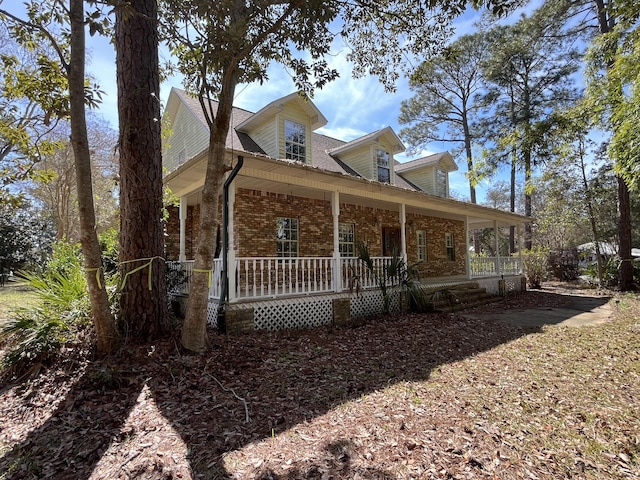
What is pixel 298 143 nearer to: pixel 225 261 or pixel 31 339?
pixel 225 261

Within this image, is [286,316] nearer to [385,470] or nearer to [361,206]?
[385,470]

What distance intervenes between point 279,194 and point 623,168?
7.86 metres

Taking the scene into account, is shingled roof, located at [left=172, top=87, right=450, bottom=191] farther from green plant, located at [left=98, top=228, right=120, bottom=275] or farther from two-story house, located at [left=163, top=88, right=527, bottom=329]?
green plant, located at [left=98, top=228, right=120, bottom=275]

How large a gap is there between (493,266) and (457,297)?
5.38 m

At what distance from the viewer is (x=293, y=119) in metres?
10.3

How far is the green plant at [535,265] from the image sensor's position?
16609 millimetres

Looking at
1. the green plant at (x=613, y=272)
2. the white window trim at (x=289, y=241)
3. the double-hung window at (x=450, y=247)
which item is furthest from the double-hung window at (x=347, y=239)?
the green plant at (x=613, y=272)

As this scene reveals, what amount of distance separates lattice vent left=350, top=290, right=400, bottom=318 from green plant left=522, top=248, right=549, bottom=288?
35.8ft

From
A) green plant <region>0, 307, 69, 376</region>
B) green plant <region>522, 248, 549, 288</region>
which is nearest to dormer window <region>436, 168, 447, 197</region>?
green plant <region>522, 248, 549, 288</region>

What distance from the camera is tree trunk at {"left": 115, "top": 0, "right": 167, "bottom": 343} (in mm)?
5273

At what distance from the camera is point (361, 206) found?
39.4ft

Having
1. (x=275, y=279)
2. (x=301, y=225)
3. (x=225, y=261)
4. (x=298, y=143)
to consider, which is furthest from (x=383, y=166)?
(x=225, y=261)

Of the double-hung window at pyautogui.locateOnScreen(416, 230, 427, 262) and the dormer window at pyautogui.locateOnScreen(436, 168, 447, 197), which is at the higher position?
the dormer window at pyautogui.locateOnScreen(436, 168, 447, 197)

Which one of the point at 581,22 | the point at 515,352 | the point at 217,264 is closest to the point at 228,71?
the point at 217,264
